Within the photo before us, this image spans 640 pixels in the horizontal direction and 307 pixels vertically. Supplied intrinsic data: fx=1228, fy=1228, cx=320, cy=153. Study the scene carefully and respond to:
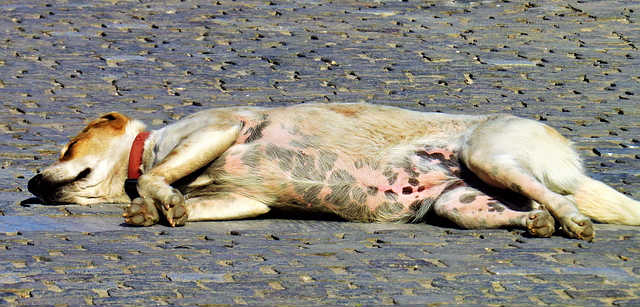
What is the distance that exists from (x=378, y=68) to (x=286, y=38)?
165cm

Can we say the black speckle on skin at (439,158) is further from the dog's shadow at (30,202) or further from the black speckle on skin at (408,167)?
the dog's shadow at (30,202)

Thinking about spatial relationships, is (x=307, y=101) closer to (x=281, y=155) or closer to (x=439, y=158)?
(x=281, y=155)

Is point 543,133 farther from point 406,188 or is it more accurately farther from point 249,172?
point 249,172

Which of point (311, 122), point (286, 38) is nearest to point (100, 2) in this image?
point (286, 38)

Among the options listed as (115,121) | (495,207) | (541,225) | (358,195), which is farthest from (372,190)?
(115,121)

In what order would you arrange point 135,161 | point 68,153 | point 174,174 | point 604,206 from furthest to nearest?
point 68,153, point 135,161, point 174,174, point 604,206

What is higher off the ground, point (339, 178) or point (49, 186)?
point (339, 178)

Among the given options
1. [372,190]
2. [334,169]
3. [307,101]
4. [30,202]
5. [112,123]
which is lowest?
[30,202]

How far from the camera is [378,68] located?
12.2m

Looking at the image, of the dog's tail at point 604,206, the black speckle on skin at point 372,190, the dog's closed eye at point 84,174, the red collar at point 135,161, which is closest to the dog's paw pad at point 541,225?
the dog's tail at point 604,206

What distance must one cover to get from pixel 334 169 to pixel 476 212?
93 centimetres

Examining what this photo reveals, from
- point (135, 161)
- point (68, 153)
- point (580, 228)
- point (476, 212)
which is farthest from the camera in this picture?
point (68, 153)

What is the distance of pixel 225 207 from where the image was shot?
7.45 metres

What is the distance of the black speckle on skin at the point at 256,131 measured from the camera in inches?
300
